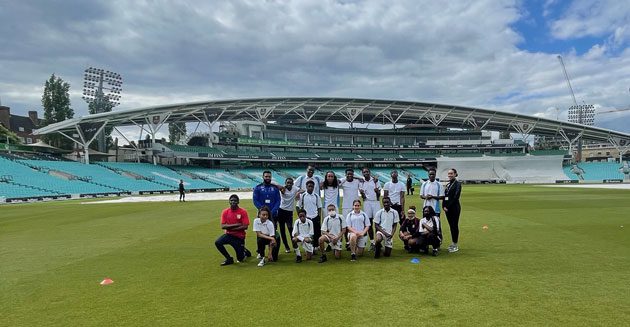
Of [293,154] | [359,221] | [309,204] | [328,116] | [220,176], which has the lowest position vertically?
[220,176]

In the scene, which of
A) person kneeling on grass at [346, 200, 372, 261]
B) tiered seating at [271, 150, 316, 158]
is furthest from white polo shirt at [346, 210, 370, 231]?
tiered seating at [271, 150, 316, 158]

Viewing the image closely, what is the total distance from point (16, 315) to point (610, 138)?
96534 millimetres

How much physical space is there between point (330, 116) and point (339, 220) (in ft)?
204

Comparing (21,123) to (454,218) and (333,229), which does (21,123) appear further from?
(454,218)

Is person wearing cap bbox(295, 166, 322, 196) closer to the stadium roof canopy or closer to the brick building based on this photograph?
the stadium roof canopy

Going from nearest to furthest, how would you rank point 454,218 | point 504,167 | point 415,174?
point 454,218, point 415,174, point 504,167

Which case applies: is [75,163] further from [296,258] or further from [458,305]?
[458,305]

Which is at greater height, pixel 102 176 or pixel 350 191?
pixel 350 191

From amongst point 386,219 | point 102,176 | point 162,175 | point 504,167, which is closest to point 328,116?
point 162,175

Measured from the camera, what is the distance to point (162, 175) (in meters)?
50.2

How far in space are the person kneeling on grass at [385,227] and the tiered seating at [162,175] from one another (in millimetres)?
42489

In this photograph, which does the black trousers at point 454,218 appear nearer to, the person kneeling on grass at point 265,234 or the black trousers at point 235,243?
the person kneeling on grass at point 265,234

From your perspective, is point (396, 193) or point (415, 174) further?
point (415, 174)

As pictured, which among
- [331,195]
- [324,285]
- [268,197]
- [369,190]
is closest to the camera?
[324,285]
